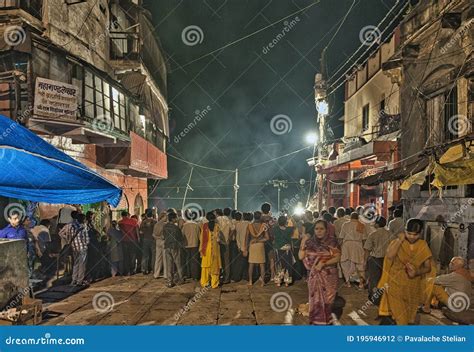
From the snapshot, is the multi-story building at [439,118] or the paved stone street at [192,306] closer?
the paved stone street at [192,306]

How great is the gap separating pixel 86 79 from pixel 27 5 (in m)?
2.73

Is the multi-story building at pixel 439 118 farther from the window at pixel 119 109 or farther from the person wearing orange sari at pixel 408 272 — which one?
the window at pixel 119 109

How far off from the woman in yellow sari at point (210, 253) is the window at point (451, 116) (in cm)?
788

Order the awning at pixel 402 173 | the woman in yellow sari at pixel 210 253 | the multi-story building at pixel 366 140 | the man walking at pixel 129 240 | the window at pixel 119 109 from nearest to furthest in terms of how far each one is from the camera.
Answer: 1. the woman in yellow sari at pixel 210 253
2. the man walking at pixel 129 240
3. the awning at pixel 402 173
4. the window at pixel 119 109
5. the multi-story building at pixel 366 140

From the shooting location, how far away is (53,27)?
514 inches

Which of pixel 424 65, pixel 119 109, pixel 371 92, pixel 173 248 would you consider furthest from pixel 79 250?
pixel 371 92

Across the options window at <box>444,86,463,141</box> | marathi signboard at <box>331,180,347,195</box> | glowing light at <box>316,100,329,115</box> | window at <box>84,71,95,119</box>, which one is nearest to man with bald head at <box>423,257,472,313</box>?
window at <box>444,86,463,141</box>

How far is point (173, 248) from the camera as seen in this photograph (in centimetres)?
968

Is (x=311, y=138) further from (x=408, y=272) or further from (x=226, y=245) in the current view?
(x=408, y=272)

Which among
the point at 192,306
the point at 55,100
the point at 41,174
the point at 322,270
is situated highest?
the point at 55,100

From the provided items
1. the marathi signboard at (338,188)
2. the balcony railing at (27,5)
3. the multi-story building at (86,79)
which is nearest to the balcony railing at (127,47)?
the multi-story building at (86,79)

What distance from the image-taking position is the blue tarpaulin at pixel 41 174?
19.1 feet

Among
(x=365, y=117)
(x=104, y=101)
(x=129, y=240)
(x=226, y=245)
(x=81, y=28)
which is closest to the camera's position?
(x=226, y=245)

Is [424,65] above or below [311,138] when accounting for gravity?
above
